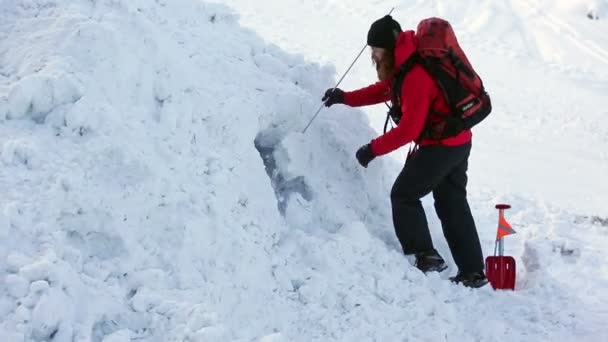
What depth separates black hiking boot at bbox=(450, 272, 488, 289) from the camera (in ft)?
15.5

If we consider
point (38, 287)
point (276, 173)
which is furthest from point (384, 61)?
point (38, 287)

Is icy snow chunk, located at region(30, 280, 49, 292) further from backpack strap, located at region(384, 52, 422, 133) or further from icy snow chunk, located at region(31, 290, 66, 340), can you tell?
backpack strap, located at region(384, 52, 422, 133)

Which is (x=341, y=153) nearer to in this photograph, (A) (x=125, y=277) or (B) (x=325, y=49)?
(A) (x=125, y=277)

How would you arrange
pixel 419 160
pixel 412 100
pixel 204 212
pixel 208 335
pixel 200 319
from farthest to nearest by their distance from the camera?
pixel 419 160
pixel 412 100
pixel 204 212
pixel 200 319
pixel 208 335

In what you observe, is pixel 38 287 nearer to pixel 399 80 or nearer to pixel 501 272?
pixel 399 80

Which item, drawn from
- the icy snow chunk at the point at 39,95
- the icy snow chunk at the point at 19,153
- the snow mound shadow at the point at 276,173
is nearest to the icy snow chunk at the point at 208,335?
the icy snow chunk at the point at 19,153

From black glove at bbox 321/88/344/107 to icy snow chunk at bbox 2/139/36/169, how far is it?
2.23 metres

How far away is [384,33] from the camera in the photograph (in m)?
4.35

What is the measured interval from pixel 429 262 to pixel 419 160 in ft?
2.21

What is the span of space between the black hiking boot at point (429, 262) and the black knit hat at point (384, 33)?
4.54 ft

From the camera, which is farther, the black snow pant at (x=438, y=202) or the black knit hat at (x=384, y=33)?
the black snow pant at (x=438, y=202)

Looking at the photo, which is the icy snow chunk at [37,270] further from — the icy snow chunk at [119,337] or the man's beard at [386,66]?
the man's beard at [386,66]

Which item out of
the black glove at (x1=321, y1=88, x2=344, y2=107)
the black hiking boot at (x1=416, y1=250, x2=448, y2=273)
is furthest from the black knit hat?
the black hiking boot at (x1=416, y1=250, x2=448, y2=273)

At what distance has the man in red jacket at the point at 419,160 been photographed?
4.33m
